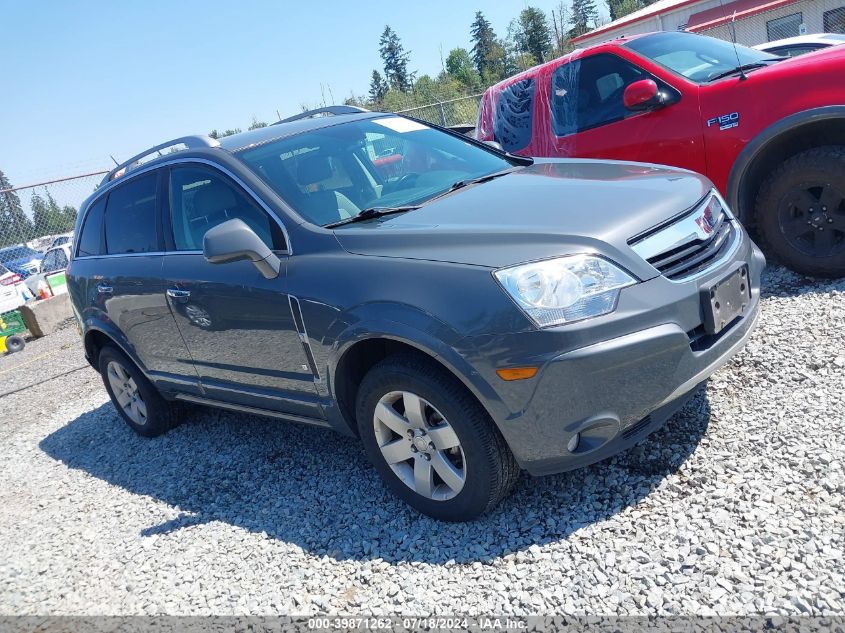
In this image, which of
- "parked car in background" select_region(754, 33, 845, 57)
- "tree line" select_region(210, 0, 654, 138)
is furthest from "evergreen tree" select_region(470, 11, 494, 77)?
"parked car in background" select_region(754, 33, 845, 57)

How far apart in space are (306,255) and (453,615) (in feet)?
5.50

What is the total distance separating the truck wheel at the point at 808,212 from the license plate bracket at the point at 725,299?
5.68 feet

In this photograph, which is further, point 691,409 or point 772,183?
point 772,183

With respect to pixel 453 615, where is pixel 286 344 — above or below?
above

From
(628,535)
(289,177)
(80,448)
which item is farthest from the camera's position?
(80,448)

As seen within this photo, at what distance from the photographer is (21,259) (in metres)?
17.2

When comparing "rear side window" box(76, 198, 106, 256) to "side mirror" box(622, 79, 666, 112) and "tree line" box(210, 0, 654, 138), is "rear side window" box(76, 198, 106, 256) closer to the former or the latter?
"side mirror" box(622, 79, 666, 112)

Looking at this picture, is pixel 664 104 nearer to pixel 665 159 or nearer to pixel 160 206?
pixel 665 159

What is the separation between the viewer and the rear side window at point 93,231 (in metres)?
4.96

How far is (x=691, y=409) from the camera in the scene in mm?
3467

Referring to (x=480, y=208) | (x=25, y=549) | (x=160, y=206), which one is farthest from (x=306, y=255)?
(x=25, y=549)

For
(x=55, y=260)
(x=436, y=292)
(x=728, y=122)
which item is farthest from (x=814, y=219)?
(x=55, y=260)

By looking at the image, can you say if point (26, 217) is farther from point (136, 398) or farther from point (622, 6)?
point (622, 6)

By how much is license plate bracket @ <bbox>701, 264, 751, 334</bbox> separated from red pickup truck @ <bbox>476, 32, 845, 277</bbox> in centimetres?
179
